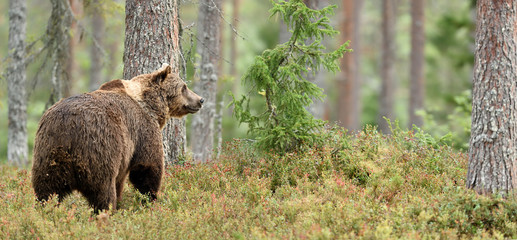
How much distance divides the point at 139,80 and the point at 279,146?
2.73m

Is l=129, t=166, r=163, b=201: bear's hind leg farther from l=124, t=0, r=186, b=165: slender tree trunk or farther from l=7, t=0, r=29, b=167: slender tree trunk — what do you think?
l=7, t=0, r=29, b=167: slender tree trunk

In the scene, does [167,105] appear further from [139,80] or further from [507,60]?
[507,60]

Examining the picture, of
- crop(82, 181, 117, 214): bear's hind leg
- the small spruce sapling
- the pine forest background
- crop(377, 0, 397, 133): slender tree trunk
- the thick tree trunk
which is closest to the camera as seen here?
crop(82, 181, 117, 214): bear's hind leg

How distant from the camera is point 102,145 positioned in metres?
6.64

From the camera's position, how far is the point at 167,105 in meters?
8.44

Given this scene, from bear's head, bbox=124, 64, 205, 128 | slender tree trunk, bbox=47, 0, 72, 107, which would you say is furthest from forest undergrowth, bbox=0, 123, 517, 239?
slender tree trunk, bbox=47, 0, 72, 107

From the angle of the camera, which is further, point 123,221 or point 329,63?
point 329,63

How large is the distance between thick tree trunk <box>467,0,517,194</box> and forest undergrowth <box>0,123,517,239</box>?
1.21 feet

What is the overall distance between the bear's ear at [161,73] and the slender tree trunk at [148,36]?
41.8 inches

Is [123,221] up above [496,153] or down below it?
below

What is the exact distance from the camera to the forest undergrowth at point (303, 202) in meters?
6.29

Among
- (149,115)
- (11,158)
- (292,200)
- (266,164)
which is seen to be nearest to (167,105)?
(149,115)

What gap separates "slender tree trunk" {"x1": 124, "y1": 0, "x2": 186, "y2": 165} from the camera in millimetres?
9227

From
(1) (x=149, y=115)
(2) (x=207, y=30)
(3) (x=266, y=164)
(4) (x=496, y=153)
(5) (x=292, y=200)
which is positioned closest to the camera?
(4) (x=496, y=153)
